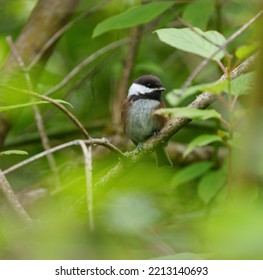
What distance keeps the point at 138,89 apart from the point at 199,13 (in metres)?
0.40

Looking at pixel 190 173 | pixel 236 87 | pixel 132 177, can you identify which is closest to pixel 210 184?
pixel 190 173

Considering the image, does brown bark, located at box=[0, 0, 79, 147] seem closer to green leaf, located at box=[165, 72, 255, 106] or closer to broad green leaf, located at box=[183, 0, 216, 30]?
broad green leaf, located at box=[183, 0, 216, 30]

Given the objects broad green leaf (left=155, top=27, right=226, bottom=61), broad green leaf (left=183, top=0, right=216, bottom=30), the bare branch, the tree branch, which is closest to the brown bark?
the bare branch

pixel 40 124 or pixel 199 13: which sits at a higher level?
pixel 199 13

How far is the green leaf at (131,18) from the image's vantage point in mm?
1629

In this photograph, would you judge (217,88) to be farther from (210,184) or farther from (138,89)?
(138,89)

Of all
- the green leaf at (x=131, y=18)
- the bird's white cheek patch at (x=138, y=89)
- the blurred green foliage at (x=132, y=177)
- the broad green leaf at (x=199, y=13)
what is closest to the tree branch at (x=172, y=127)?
the blurred green foliage at (x=132, y=177)

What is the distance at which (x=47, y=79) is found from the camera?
229cm

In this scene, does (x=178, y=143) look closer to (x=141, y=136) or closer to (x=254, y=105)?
(x=141, y=136)

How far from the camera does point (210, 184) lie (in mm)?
1793

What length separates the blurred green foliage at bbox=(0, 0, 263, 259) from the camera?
61 centimetres

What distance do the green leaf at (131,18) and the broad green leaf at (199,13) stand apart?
0.11 m
